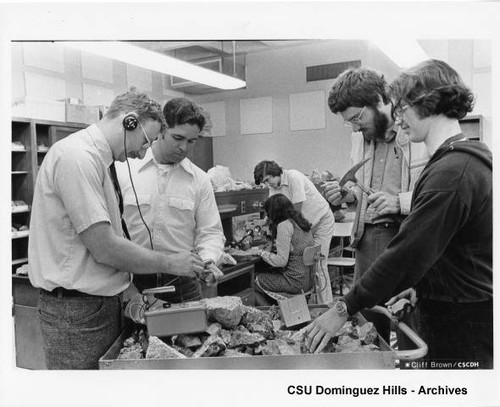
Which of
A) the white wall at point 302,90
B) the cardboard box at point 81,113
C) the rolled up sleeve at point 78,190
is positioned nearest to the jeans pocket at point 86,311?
the rolled up sleeve at point 78,190

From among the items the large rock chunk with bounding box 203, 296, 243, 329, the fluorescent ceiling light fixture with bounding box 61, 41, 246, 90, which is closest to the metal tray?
the large rock chunk with bounding box 203, 296, 243, 329

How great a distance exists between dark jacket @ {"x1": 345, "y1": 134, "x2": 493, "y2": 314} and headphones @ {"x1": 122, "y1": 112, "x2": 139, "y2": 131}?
2.86 ft

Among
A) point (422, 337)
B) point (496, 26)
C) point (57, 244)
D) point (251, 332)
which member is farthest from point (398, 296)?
point (57, 244)

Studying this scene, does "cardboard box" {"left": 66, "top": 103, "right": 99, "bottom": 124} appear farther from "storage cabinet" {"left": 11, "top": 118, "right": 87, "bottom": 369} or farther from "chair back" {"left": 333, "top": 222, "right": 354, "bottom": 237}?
"chair back" {"left": 333, "top": 222, "right": 354, "bottom": 237}

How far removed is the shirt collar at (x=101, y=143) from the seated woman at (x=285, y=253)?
959mm

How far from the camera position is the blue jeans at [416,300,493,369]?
123 cm

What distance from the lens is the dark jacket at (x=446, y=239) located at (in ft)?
3.59

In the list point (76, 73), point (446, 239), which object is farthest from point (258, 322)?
point (76, 73)

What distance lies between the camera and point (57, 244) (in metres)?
1.24

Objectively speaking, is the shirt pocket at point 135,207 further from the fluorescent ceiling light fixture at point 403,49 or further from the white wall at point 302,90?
the fluorescent ceiling light fixture at point 403,49

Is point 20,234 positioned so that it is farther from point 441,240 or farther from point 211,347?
point 441,240

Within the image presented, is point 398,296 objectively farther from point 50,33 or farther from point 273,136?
point 50,33

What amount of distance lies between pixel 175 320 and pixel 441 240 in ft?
2.64

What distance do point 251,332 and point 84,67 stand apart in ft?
Answer: 4.46
